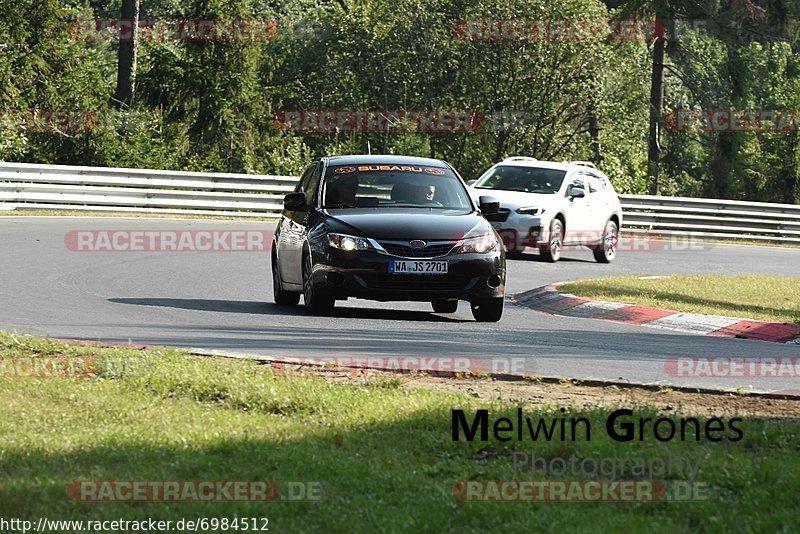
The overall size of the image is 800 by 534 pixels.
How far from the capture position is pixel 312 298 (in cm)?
1441

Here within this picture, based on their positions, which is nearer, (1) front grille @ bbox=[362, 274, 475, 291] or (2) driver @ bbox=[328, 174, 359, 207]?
(1) front grille @ bbox=[362, 274, 475, 291]

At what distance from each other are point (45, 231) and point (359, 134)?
104ft

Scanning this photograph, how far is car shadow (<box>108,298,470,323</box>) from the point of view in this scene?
581 inches

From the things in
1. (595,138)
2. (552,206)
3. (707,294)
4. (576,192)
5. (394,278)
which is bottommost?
(707,294)

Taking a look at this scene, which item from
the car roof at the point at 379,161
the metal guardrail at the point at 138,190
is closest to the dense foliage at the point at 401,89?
the metal guardrail at the point at 138,190

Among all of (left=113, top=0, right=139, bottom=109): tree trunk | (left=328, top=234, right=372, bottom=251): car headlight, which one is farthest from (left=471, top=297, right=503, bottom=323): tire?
(left=113, top=0, right=139, bottom=109): tree trunk

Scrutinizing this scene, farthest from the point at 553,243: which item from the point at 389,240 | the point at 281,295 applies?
the point at 389,240

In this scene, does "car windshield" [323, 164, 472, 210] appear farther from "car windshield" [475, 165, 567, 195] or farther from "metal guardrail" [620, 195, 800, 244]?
"metal guardrail" [620, 195, 800, 244]

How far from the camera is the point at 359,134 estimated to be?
186ft

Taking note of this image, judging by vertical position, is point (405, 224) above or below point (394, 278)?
above

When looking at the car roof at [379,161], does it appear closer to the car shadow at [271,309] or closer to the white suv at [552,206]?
the car shadow at [271,309]

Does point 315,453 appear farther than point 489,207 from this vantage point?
No

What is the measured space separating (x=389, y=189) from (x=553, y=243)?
10.8 meters

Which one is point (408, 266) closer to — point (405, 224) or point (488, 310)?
point (405, 224)
